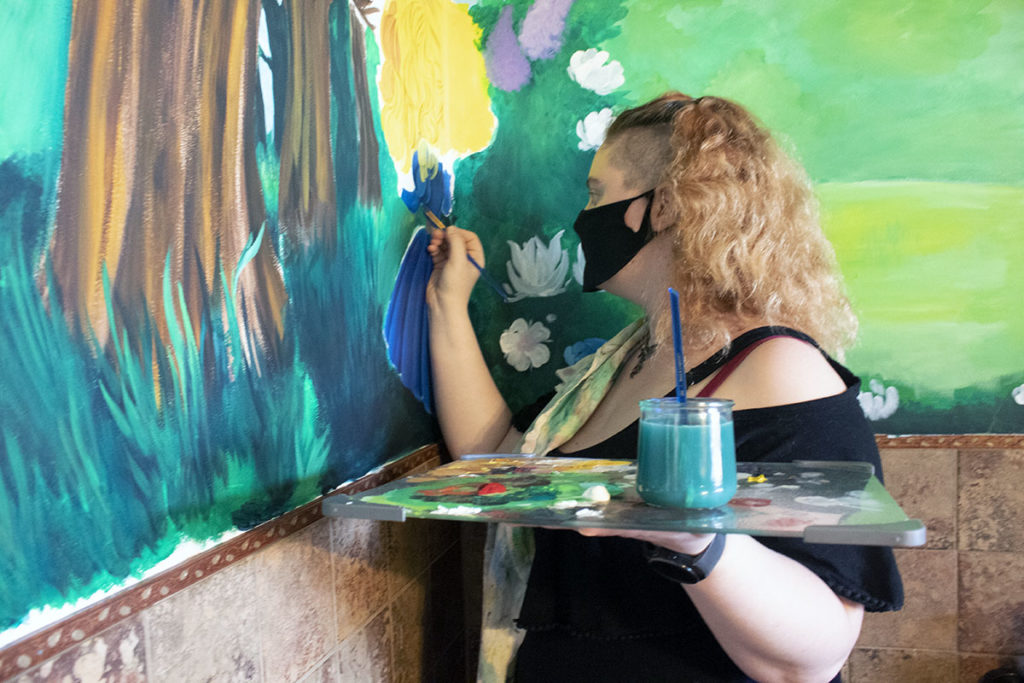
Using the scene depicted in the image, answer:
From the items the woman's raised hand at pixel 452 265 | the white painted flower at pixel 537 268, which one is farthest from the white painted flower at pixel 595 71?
the woman's raised hand at pixel 452 265

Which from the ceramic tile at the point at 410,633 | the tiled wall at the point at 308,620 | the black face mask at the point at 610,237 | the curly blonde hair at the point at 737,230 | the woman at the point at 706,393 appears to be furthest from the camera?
the ceramic tile at the point at 410,633

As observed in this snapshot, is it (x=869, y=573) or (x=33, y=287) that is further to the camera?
(x=869, y=573)

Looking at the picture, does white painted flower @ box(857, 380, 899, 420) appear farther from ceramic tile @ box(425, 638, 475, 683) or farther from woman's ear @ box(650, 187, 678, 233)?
ceramic tile @ box(425, 638, 475, 683)

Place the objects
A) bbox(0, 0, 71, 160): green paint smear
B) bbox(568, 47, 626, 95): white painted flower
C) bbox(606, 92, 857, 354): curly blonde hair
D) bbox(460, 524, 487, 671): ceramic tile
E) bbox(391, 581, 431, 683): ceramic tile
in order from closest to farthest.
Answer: bbox(0, 0, 71, 160): green paint smear, bbox(606, 92, 857, 354): curly blonde hair, bbox(391, 581, 431, 683): ceramic tile, bbox(568, 47, 626, 95): white painted flower, bbox(460, 524, 487, 671): ceramic tile

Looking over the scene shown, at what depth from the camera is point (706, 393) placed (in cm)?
108

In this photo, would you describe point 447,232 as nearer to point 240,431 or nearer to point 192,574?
point 240,431

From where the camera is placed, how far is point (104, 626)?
0.70 metres

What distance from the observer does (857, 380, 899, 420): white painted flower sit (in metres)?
1.58

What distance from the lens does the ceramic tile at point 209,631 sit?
775mm

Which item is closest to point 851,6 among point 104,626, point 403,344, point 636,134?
point 636,134

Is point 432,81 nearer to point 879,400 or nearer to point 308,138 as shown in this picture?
point 308,138

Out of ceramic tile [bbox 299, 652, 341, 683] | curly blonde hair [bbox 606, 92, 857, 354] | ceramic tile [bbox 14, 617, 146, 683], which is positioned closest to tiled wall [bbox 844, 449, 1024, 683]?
curly blonde hair [bbox 606, 92, 857, 354]

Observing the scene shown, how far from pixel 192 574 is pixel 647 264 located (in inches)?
34.3

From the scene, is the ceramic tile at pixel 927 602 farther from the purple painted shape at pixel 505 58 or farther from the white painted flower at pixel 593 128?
the purple painted shape at pixel 505 58
